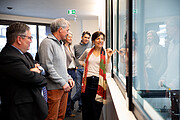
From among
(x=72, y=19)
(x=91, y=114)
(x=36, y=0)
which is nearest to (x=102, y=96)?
(x=91, y=114)

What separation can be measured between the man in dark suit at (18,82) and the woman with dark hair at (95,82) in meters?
1.06

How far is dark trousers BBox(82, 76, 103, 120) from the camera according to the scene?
2.61 m


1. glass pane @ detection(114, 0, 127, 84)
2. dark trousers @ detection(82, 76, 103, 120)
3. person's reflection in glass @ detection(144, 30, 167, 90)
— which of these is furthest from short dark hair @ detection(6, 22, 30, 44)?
dark trousers @ detection(82, 76, 103, 120)

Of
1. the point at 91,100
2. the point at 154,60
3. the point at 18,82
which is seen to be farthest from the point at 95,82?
the point at 154,60

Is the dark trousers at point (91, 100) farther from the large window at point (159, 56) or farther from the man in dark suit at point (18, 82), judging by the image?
the large window at point (159, 56)

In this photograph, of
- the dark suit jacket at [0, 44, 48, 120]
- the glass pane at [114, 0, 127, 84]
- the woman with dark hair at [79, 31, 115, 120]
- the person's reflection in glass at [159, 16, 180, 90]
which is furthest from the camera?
the woman with dark hair at [79, 31, 115, 120]

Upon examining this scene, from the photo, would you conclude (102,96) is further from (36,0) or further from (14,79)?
(36,0)

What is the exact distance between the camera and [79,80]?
3.94 meters

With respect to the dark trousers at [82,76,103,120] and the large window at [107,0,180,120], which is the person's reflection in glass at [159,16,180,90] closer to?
the large window at [107,0,180,120]

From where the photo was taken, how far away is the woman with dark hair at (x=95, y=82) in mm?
2559

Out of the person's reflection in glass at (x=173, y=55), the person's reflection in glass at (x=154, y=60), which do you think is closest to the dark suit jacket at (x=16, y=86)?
the person's reflection in glass at (x=154, y=60)

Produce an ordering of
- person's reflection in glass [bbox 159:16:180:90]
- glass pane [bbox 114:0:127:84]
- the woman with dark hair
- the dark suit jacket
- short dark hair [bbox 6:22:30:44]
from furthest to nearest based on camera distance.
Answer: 1. the woman with dark hair
2. glass pane [bbox 114:0:127:84]
3. short dark hair [bbox 6:22:30:44]
4. the dark suit jacket
5. person's reflection in glass [bbox 159:16:180:90]

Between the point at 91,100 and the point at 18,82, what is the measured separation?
1.36m

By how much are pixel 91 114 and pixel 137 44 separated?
1.83 meters
